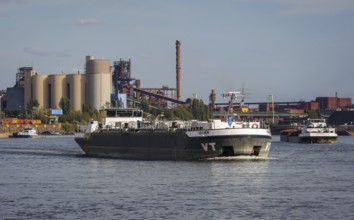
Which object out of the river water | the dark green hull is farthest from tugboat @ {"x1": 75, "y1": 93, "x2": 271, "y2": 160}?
the river water

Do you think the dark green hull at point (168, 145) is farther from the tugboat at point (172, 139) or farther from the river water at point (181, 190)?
the river water at point (181, 190)

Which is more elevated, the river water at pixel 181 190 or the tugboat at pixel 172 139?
the tugboat at pixel 172 139

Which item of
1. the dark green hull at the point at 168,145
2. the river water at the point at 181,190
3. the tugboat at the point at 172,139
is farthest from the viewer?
the dark green hull at the point at 168,145

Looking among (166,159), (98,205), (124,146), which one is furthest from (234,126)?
(98,205)

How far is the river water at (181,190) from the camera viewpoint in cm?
5096

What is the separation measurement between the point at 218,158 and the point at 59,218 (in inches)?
1659

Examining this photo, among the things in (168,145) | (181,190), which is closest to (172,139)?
(168,145)

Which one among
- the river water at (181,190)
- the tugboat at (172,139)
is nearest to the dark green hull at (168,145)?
the tugboat at (172,139)

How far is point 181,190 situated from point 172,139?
110 feet

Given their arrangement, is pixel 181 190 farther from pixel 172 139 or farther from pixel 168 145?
pixel 168 145

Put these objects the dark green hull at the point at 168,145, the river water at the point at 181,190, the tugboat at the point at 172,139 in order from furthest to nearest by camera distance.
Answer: the dark green hull at the point at 168,145 < the tugboat at the point at 172,139 < the river water at the point at 181,190

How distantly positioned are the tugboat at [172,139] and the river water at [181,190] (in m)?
1.69

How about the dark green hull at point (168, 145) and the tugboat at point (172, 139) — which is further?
the dark green hull at point (168, 145)

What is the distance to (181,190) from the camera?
62062 millimetres
